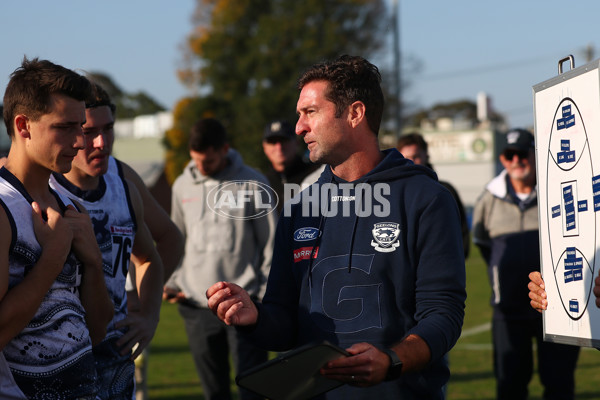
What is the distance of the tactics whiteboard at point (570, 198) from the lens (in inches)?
126

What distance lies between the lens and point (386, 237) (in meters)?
3.12

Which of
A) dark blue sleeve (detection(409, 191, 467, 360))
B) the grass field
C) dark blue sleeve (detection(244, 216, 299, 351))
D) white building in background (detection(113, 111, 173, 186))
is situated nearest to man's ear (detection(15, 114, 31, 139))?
dark blue sleeve (detection(244, 216, 299, 351))

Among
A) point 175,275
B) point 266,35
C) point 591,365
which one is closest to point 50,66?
point 175,275

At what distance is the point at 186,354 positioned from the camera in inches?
444

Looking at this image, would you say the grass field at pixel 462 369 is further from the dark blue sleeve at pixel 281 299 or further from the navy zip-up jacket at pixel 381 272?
the navy zip-up jacket at pixel 381 272

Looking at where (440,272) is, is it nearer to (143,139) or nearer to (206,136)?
(206,136)

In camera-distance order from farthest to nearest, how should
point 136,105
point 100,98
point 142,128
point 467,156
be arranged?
point 136,105, point 142,128, point 467,156, point 100,98

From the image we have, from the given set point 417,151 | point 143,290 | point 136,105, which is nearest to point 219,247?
point 417,151

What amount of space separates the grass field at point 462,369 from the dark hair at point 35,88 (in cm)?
574

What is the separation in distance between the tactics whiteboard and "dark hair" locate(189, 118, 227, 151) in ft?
11.3

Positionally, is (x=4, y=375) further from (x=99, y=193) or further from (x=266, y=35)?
(x=266, y=35)

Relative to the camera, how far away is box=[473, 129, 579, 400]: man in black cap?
659 cm

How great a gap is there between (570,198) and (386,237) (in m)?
0.86

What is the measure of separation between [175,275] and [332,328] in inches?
→ 154
